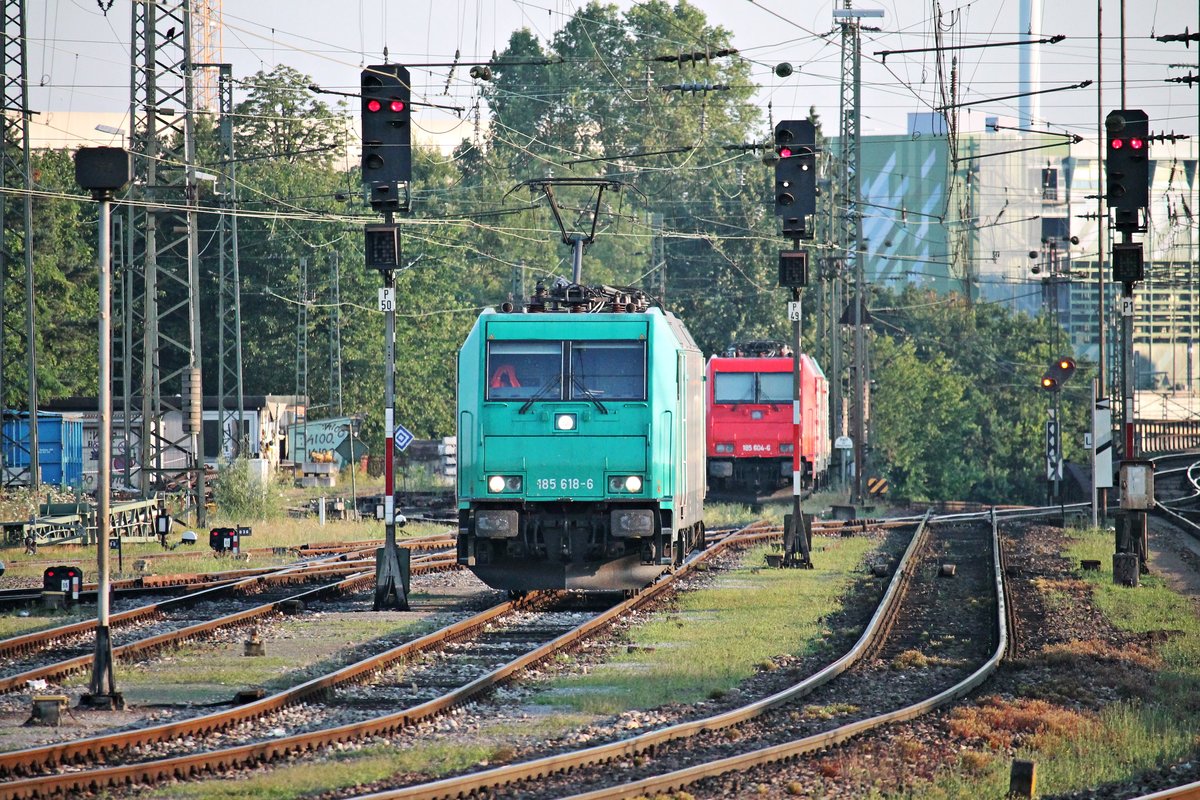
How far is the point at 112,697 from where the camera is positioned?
11.7m

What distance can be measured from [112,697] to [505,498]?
6791 millimetres

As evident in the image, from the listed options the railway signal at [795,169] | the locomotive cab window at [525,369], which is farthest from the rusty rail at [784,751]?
the railway signal at [795,169]

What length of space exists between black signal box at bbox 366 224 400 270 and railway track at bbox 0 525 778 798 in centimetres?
582

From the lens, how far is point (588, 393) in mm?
17938

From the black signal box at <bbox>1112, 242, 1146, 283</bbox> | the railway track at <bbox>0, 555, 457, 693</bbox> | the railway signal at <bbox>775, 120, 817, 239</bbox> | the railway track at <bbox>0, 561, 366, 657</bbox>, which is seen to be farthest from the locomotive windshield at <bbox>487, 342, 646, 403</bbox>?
the black signal box at <bbox>1112, 242, 1146, 283</bbox>

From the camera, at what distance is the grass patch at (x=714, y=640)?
12594mm

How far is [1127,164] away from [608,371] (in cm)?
740

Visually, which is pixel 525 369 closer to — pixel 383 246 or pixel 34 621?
pixel 383 246

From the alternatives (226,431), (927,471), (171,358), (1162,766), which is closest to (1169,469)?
(927,471)

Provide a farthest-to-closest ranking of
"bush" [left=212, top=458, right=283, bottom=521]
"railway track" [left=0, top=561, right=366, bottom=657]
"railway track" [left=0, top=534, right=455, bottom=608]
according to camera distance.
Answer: "bush" [left=212, top=458, right=283, bottom=521]
"railway track" [left=0, top=534, right=455, bottom=608]
"railway track" [left=0, top=561, right=366, bottom=657]

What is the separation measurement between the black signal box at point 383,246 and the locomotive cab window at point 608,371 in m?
2.36

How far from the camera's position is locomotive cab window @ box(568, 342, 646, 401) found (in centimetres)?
1792

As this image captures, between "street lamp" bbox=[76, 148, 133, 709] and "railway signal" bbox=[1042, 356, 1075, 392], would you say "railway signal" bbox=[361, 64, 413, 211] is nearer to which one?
"street lamp" bbox=[76, 148, 133, 709]

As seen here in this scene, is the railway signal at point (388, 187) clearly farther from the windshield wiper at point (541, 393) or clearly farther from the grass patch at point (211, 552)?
the grass patch at point (211, 552)
